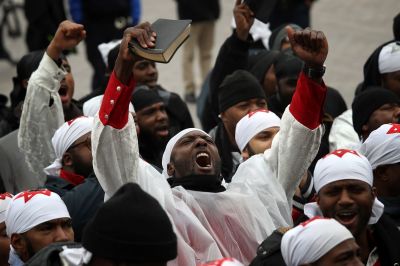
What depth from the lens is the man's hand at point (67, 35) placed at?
7730mm

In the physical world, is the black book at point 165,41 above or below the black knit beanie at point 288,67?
above

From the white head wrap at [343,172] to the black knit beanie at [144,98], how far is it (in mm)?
2446

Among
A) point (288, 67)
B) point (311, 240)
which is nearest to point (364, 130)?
point (288, 67)

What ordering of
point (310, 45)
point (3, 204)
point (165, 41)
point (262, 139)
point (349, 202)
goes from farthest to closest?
1. point (262, 139)
2. point (3, 204)
3. point (349, 202)
4. point (310, 45)
5. point (165, 41)

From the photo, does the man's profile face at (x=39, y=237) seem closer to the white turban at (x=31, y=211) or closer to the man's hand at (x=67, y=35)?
the white turban at (x=31, y=211)

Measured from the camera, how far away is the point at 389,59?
954 cm

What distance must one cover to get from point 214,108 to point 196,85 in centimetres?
540

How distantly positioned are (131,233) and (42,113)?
335cm

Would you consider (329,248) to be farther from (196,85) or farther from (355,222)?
(196,85)

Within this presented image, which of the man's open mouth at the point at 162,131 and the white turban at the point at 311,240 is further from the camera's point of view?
the man's open mouth at the point at 162,131

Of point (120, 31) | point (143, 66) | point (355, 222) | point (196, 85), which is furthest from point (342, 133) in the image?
point (196, 85)

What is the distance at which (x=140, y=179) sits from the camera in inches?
265

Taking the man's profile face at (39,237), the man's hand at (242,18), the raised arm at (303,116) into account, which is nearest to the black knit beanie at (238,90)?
the man's hand at (242,18)

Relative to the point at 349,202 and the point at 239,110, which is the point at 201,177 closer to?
the point at 349,202
